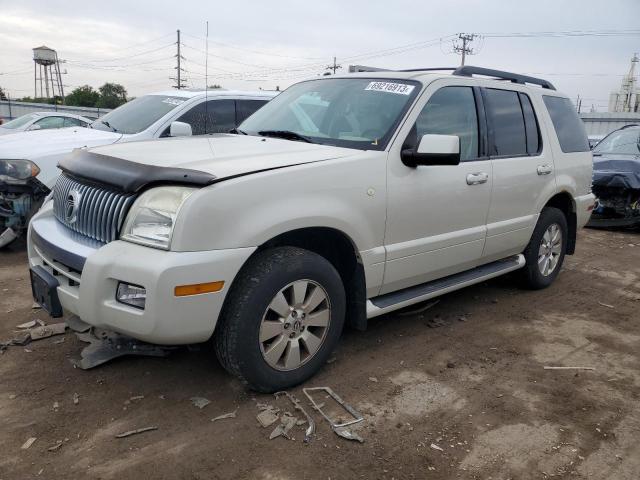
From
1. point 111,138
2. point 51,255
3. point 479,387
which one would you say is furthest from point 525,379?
point 111,138


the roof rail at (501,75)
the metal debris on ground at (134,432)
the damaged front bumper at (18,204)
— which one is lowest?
the metal debris on ground at (134,432)

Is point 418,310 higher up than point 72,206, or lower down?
lower down

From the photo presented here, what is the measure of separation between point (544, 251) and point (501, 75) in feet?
5.67

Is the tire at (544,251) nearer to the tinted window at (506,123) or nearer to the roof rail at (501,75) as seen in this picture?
the tinted window at (506,123)

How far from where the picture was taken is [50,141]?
5945mm

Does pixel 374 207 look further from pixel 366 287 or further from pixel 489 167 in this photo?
pixel 489 167

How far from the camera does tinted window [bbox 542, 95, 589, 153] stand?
5105 mm

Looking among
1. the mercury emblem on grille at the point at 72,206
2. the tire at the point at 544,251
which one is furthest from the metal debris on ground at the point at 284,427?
the tire at the point at 544,251

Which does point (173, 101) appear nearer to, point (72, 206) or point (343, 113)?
point (343, 113)

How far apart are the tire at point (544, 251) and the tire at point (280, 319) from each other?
2.57 meters

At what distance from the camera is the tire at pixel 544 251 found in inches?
197

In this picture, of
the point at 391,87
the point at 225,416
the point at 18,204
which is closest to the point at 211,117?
the point at 18,204

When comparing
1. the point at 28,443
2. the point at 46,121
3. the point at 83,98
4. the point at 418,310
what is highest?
the point at 83,98

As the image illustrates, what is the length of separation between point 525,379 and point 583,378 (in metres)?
0.40
